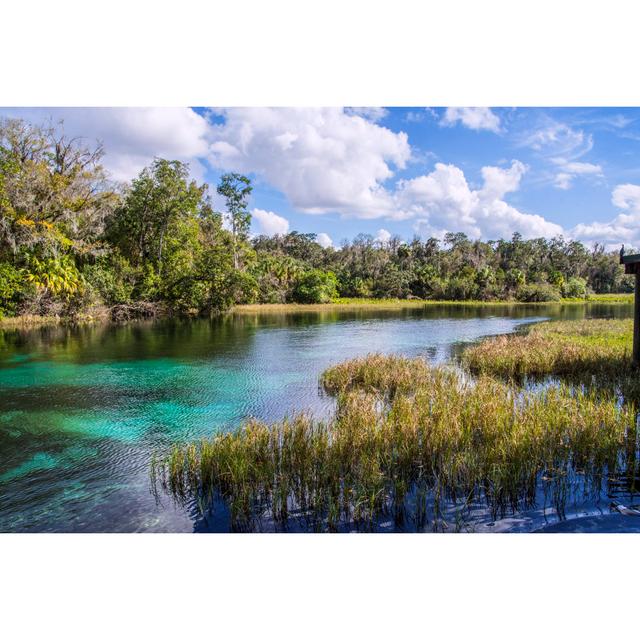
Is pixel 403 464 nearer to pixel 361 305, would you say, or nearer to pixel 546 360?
pixel 546 360

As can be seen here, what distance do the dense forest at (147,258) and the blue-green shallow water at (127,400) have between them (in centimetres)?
549

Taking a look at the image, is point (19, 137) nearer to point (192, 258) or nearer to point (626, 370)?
point (192, 258)

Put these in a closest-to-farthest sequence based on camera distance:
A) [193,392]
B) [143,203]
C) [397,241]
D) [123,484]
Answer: [123,484]
[193,392]
[143,203]
[397,241]

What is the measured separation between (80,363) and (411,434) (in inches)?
578

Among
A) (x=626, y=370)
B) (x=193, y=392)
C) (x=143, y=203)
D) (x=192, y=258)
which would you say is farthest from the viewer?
(x=192, y=258)

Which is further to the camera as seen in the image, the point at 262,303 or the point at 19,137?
the point at 262,303

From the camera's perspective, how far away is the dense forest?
2953 centimetres

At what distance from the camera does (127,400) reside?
12.8 m

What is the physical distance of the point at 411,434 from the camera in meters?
7.57

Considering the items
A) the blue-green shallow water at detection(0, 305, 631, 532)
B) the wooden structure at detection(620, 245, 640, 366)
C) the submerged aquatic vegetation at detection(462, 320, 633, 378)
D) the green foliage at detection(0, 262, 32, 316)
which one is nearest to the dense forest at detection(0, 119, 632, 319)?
the green foliage at detection(0, 262, 32, 316)

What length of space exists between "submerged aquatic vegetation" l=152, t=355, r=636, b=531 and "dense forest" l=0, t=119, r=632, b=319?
27006mm

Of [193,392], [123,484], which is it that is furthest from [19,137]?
[123,484]

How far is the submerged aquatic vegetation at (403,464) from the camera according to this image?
6.07 meters

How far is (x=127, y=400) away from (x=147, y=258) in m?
33.4
